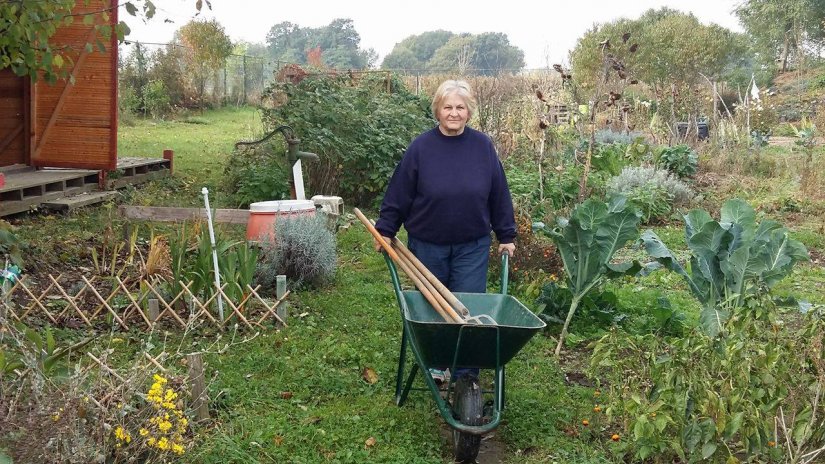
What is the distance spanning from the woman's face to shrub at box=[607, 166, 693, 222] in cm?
606

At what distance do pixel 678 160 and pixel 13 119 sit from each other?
8.93 metres

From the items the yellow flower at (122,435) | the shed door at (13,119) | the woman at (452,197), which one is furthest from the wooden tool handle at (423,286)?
the shed door at (13,119)

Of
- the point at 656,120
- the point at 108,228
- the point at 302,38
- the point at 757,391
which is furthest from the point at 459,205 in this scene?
the point at 302,38

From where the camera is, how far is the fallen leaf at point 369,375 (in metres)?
4.68

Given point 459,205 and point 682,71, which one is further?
point 682,71

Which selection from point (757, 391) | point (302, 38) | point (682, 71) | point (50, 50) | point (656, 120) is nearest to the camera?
point (757, 391)

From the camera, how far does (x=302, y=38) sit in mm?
73500

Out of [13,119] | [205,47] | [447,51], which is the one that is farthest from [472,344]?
[447,51]

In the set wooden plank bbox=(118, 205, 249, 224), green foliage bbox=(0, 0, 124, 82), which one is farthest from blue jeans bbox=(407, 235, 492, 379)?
wooden plank bbox=(118, 205, 249, 224)

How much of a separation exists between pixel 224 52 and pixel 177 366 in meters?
24.0

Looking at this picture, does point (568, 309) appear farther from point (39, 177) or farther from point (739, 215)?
point (39, 177)

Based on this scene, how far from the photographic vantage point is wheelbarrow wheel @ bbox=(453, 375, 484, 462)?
3645mm

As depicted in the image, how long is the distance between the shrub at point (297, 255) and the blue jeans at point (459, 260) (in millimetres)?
2026

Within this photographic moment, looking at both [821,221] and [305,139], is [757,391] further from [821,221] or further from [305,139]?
[821,221]
